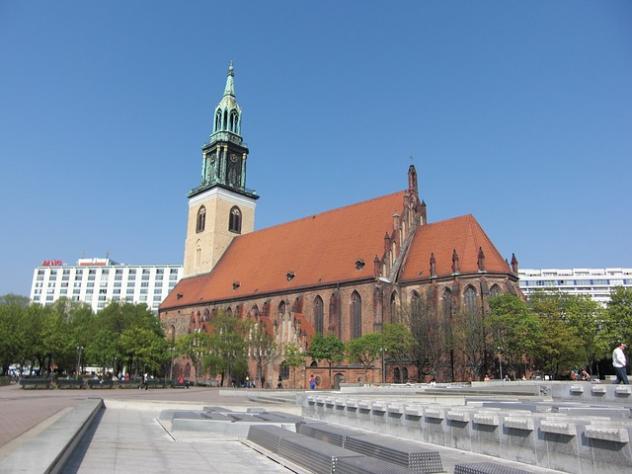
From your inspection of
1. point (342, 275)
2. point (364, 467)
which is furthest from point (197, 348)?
point (364, 467)

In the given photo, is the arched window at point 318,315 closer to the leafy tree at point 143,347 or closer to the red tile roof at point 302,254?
the red tile roof at point 302,254

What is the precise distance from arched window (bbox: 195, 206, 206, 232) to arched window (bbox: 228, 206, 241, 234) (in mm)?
3565

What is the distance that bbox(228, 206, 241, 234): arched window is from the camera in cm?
7231

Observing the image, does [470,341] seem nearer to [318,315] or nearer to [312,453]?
[318,315]

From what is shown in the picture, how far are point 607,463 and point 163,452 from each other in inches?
287

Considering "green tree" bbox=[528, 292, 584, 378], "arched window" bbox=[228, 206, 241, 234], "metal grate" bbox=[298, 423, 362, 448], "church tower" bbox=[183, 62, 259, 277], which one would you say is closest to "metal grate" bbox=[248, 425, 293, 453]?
"metal grate" bbox=[298, 423, 362, 448]

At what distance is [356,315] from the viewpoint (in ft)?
160

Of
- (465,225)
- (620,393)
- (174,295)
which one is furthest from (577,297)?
(174,295)

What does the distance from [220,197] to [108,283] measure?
340 feet

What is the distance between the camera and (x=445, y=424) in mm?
10555

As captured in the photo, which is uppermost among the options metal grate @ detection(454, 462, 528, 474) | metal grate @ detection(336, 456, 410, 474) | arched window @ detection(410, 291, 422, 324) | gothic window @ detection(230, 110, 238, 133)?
gothic window @ detection(230, 110, 238, 133)

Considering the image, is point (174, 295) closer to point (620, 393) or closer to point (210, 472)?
point (620, 393)

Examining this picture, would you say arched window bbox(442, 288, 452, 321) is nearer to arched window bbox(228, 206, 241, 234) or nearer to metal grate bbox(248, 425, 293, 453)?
arched window bbox(228, 206, 241, 234)

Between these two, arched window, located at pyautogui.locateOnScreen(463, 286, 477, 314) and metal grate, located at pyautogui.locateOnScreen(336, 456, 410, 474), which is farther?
arched window, located at pyautogui.locateOnScreen(463, 286, 477, 314)
